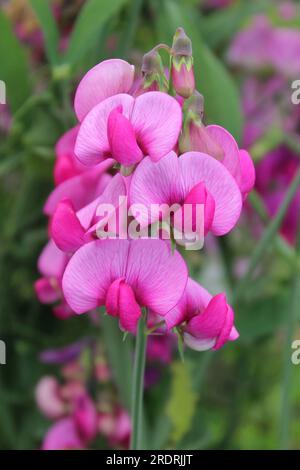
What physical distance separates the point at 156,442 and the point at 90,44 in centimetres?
27

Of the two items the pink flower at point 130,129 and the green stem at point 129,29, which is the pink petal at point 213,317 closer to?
the pink flower at point 130,129

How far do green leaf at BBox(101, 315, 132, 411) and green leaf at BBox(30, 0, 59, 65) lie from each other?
186mm

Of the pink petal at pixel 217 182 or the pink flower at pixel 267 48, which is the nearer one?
the pink petal at pixel 217 182

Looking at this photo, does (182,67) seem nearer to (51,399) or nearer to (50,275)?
(50,275)

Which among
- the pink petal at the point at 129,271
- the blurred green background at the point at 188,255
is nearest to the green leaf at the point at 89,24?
the blurred green background at the point at 188,255

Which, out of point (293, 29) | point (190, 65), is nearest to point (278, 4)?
point (293, 29)

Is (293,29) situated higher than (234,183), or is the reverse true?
(293,29)

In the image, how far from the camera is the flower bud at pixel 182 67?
33 centimetres

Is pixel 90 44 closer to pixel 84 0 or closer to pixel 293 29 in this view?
pixel 84 0

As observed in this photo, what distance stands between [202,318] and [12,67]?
309mm

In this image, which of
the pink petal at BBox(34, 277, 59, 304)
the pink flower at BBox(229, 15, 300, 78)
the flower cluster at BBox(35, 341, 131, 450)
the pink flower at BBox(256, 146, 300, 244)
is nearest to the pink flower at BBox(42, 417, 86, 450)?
the flower cluster at BBox(35, 341, 131, 450)

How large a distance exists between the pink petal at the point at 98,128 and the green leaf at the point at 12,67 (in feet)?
0.86

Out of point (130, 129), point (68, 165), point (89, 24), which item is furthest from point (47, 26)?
point (130, 129)

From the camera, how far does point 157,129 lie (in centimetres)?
32
